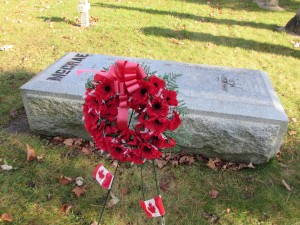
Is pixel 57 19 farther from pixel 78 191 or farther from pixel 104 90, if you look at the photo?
pixel 104 90

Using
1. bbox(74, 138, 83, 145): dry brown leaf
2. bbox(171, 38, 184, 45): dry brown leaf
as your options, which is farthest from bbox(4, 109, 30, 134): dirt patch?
bbox(171, 38, 184, 45): dry brown leaf

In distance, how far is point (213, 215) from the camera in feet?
10.0

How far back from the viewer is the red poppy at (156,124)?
6.26ft

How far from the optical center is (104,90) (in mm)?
1970

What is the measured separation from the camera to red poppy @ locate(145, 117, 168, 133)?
6.26 feet

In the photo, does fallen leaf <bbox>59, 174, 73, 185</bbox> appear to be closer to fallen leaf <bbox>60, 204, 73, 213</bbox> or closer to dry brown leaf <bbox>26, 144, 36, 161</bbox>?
fallen leaf <bbox>60, 204, 73, 213</bbox>

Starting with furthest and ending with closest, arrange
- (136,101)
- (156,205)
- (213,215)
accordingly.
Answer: (213,215)
(156,205)
(136,101)

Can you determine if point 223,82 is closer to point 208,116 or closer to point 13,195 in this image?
point 208,116

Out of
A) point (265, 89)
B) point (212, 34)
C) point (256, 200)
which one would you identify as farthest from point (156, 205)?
point (212, 34)

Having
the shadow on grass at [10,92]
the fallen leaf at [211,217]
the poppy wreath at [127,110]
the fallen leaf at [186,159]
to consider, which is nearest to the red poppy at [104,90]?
the poppy wreath at [127,110]

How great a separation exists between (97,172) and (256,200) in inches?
69.9

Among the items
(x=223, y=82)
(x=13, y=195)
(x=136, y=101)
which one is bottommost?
(x=13, y=195)

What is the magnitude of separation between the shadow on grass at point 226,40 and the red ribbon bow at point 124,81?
515 cm

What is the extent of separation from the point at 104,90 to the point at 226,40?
219 inches
